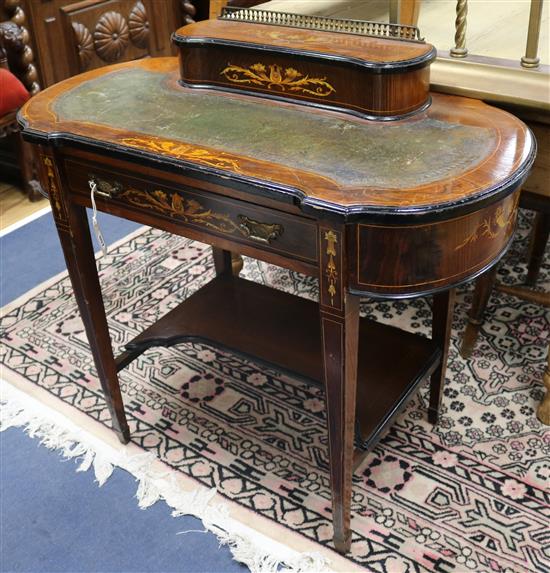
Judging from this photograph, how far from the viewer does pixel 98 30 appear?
3.62m

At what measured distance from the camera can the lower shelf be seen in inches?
68.3

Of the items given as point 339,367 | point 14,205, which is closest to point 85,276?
point 339,367

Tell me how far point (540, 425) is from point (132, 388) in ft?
3.84

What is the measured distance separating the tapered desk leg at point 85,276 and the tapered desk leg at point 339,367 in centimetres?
63

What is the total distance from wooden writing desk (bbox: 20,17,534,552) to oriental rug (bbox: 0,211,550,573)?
191 millimetres

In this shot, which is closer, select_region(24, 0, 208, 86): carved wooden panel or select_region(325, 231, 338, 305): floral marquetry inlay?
select_region(325, 231, 338, 305): floral marquetry inlay

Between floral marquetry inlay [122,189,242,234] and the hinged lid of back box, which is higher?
the hinged lid of back box

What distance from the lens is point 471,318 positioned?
2199 mm

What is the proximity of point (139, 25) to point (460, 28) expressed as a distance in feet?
8.52

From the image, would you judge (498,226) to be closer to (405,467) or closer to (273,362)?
(273,362)

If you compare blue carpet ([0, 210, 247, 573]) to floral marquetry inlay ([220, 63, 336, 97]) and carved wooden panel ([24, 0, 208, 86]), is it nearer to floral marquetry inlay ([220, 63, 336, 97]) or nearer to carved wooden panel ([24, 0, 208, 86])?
floral marquetry inlay ([220, 63, 336, 97])

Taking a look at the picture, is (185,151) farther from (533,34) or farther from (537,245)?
(537,245)

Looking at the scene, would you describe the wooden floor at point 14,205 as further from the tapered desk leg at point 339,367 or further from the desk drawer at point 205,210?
the tapered desk leg at point 339,367

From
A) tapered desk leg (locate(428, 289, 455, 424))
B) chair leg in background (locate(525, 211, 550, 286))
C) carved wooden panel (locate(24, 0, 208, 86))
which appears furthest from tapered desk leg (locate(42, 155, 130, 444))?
carved wooden panel (locate(24, 0, 208, 86))
